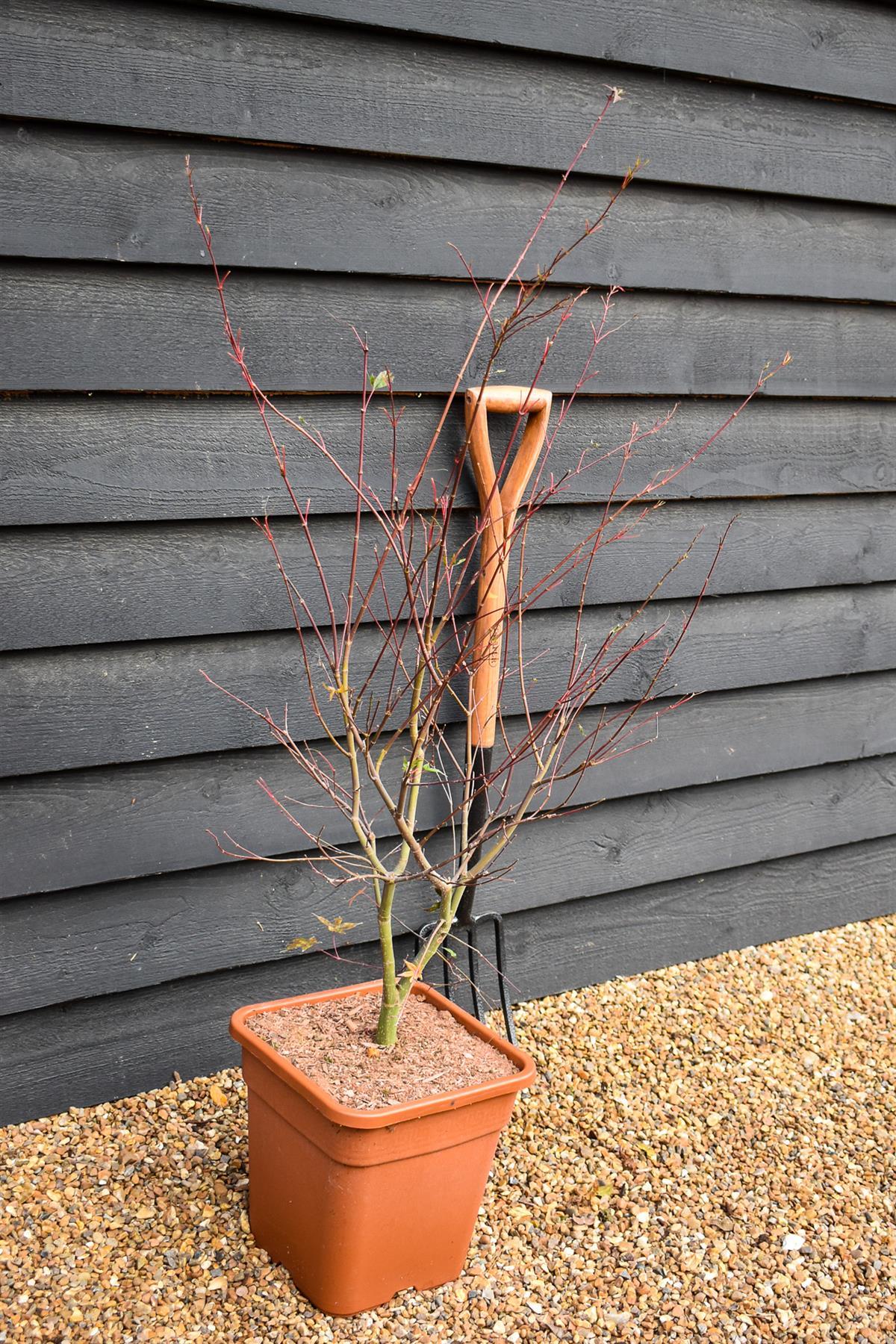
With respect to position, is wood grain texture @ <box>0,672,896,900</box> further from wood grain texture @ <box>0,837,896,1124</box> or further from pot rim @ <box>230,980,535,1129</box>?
pot rim @ <box>230,980,535,1129</box>

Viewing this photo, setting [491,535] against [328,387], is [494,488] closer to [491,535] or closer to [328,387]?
[491,535]

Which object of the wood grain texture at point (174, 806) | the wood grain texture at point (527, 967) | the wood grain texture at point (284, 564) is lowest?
the wood grain texture at point (527, 967)

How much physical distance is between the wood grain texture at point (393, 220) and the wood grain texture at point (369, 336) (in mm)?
41

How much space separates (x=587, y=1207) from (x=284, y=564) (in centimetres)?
124

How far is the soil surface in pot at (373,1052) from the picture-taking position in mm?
1714

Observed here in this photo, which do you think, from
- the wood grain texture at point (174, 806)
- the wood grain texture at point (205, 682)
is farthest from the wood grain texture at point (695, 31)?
the wood grain texture at point (174, 806)

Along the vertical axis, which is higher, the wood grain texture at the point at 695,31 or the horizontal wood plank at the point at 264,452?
the wood grain texture at the point at 695,31

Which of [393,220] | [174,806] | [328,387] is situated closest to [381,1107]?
[174,806]

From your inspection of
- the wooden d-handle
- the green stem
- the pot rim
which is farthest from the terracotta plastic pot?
the wooden d-handle

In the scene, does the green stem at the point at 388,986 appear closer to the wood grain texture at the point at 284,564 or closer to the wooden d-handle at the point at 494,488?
the wooden d-handle at the point at 494,488

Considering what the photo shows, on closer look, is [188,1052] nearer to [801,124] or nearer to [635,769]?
[635,769]

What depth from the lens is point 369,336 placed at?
218 centimetres

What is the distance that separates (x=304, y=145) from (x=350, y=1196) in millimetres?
1690

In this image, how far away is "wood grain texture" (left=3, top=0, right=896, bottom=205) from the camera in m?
1.87
